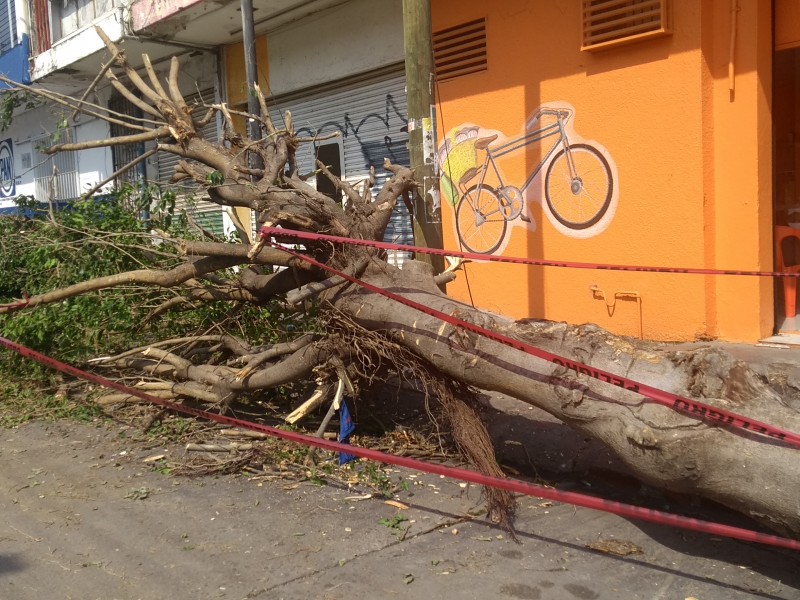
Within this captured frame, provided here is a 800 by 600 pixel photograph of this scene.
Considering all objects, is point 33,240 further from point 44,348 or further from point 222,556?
point 222,556

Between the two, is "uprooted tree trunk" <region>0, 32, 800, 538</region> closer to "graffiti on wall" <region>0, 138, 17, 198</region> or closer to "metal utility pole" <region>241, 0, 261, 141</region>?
"metal utility pole" <region>241, 0, 261, 141</region>

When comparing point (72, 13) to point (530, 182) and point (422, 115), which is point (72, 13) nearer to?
point (530, 182)

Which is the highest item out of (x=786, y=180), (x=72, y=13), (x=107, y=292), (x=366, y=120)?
(x=72, y=13)

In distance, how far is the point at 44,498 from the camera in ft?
16.0

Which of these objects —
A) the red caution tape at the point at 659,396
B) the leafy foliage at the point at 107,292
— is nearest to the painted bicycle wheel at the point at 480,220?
the leafy foliage at the point at 107,292

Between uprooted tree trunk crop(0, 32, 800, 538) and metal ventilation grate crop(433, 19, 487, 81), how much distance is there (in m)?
3.30

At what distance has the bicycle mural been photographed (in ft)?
27.2

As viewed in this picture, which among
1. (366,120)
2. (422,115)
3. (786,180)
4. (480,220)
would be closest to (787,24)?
(786,180)

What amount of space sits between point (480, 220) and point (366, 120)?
2.96 m

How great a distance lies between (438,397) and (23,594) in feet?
7.91

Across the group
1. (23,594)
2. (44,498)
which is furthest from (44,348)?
(23,594)

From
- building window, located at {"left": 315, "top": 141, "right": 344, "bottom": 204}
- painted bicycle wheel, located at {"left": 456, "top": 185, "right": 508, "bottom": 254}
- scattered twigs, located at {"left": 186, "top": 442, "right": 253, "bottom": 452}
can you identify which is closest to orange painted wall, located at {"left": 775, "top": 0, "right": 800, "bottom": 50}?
painted bicycle wheel, located at {"left": 456, "top": 185, "right": 508, "bottom": 254}

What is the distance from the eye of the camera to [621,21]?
7.77m

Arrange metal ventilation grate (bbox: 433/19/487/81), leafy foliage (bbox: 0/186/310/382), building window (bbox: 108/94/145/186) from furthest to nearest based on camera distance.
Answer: building window (bbox: 108/94/145/186), metal ventilation grate (bbox: 433/19/487/81), leafy foliage (bbox: 0/186/310/382)
